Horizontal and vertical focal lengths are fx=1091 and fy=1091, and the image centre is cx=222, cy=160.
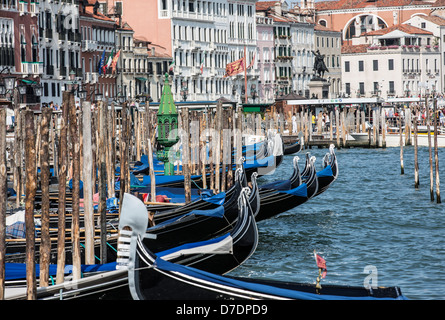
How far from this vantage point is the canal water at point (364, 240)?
12.7 metres

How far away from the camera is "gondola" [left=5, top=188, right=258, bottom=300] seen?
8070 millimetres

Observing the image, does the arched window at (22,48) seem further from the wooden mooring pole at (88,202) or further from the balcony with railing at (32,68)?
the wooden mooring pole at (88,202)

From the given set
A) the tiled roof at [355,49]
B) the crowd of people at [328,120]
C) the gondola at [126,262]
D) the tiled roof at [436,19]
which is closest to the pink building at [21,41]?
the crowd of people at [328,120]

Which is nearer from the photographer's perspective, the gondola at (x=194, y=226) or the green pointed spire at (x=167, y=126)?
the gondola at (x=194, y=226)

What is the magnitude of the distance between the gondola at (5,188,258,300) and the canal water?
1305 mm

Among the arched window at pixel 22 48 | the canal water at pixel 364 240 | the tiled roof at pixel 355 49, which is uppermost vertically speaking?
the tiled roof at pixel 355 49

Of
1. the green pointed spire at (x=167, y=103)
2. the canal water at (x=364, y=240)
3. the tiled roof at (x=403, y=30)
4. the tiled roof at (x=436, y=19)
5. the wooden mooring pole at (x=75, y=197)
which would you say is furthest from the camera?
the tiled roof at (x=436, y=19)

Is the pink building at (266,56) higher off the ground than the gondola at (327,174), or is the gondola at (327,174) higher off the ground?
the pink building at (266,56)

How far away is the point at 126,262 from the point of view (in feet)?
28.3

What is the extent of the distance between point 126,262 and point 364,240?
782cm

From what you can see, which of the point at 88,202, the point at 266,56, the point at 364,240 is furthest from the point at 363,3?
the point at 88,202

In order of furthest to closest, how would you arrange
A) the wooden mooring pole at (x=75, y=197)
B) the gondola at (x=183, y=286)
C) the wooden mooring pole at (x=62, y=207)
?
the wooden mooring pole at (x=75, y=197)
the wooden mooring pole at (x=62, y=207)
the gondola at (x=183, y=286)

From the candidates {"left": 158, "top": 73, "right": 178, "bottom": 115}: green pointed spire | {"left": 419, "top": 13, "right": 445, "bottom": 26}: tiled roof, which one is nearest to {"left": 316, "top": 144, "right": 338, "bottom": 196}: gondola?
{"left": 158, "top": 73, "right": 178, "bottom": 115}: green pointed spire

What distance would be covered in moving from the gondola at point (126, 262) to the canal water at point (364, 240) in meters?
1.31
